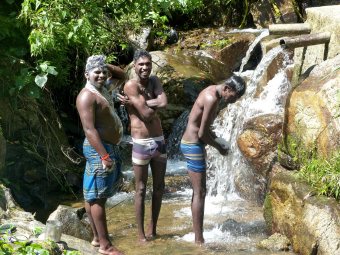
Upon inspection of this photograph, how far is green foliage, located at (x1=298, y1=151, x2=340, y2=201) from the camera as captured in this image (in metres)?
5.54

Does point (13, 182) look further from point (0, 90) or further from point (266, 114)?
point (266, 114)

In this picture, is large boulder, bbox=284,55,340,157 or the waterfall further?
the waterfall

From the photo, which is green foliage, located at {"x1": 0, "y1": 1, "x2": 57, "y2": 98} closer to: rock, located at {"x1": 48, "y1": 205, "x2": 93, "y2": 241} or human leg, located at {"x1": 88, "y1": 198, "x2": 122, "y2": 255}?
rock, located at {"x1": 48, "y1": 205, "x2": 93, "y2": 241}

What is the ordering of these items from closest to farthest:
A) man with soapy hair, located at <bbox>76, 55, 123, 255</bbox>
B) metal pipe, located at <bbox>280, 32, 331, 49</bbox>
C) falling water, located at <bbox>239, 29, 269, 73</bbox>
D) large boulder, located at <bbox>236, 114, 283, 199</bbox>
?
man with soapy hair, located at <bbox>76, 55, 123, 255</bbox>
metal pipe, located at <bbox>280, 32, 331, 49</bbox>
large boulder, located at <bbox>236, 114, 283, 199</bbox>
falling water, located at <bbox>239, 29, 269, 73</bbox>

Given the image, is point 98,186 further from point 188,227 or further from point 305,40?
point 305,40

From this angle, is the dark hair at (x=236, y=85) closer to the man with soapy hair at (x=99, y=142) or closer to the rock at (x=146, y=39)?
the man with soapy hair at (x=99, y=142)

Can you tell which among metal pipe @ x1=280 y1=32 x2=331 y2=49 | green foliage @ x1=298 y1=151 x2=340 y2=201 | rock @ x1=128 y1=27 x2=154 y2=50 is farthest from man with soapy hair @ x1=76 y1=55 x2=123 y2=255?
rock @ x1=128 y1=27 x2=154 y2=50

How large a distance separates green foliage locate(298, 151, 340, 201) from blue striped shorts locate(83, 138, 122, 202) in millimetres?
1905

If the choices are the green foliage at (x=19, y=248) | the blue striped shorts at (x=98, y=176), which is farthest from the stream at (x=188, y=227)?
the green foliage at (x=19, y=248)

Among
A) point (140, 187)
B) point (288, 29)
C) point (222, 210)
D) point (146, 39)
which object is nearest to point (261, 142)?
point (222, 210)

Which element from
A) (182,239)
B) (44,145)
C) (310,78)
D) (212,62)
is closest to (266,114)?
(310,78)

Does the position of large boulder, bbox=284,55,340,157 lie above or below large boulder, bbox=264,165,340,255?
above

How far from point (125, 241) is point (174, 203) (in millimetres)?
1862

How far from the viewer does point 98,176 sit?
494cm
